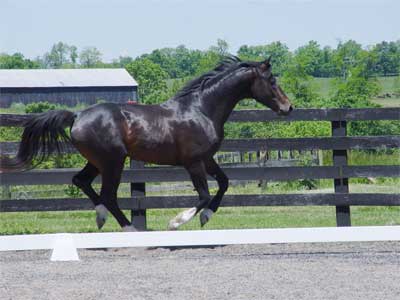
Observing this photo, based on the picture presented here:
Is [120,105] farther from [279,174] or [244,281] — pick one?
[244,281]

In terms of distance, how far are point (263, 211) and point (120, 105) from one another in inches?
153

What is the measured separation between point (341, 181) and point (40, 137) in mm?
3305

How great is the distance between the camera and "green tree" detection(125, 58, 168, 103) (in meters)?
18.2

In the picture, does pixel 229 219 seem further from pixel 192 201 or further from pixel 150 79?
pixel 150 79

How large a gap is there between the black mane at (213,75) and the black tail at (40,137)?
3.81 feet

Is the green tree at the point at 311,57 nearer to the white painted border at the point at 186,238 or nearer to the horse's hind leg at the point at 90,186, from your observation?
the horse's hind leg at the point at 90,186

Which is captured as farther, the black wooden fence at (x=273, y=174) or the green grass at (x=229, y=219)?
the green grass at (x=229, y=219)

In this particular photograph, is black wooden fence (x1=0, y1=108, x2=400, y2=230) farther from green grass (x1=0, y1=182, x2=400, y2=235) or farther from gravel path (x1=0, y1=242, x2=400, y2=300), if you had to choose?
gravel path (x1=0, y1=242, x2=400, y2=300)

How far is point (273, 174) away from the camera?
28.1 ft

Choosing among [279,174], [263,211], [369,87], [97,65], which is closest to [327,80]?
[369,87]

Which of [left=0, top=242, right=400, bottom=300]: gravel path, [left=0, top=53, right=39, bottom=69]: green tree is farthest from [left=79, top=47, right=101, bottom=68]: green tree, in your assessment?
[left=0, top=242, right=400, bottom=300]: gravel path

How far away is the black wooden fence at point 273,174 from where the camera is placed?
27.6ft

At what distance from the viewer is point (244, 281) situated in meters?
5.20

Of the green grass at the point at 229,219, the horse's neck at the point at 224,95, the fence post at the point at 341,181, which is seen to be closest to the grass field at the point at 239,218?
the green grass at the point at 229,219
